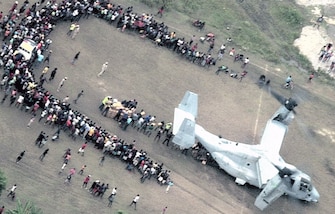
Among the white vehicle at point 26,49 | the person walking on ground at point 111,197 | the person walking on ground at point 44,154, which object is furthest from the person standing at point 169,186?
the white vehicle at point 26,49

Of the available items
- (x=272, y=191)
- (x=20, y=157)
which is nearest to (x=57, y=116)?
(x=20, y=157)

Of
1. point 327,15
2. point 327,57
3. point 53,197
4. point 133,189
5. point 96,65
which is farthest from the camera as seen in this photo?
point 327,15

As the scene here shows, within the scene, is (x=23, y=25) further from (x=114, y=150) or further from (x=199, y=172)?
(x=199, y=172)

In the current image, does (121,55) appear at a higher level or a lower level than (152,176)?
higher

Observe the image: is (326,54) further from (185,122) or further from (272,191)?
(272,191)

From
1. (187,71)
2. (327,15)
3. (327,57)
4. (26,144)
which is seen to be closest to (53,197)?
(26,144)

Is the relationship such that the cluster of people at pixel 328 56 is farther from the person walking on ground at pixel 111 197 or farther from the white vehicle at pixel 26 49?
the person walking on ground at pixel 111 197

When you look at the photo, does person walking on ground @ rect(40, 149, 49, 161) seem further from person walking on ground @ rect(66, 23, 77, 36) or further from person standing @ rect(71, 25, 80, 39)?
person walking on ground @ rect(66, 23, 77, 36)

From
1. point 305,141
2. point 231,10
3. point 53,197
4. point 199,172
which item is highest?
point 231,10

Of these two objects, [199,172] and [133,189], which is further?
[199,172]
